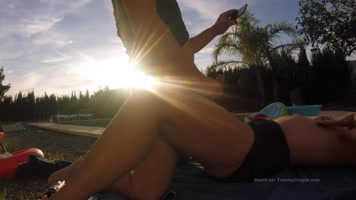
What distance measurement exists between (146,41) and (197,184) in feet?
2.61

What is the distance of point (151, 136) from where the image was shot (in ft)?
3.55

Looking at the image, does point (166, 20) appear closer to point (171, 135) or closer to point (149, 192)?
point (171, 135)

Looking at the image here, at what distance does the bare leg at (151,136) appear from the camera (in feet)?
3.20

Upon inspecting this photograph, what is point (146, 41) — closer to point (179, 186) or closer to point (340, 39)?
point (179, 186)

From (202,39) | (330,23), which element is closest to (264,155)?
(202,39)

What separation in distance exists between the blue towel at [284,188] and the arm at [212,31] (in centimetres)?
97

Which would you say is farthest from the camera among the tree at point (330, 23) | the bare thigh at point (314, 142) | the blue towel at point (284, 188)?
the tree at point (330, 23)

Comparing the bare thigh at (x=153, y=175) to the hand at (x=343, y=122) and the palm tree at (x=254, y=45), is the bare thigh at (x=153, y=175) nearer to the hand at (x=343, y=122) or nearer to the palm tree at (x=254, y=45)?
the hand at (x=343, y=122)

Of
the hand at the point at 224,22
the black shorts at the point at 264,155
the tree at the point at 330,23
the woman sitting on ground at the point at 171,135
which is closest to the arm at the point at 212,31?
the hand at the point at 224,22

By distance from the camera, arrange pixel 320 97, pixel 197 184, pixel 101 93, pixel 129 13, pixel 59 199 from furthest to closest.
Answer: pixel 101 93 → pixel 320 97 → pixel 197 184 → pixel 129 13 → pixel 59 199

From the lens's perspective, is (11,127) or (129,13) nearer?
(129,13)

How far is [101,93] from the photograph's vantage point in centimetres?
1623

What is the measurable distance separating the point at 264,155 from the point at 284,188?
0.17m

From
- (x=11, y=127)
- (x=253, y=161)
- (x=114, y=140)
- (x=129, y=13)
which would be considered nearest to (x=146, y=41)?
(x=129, y=13)
